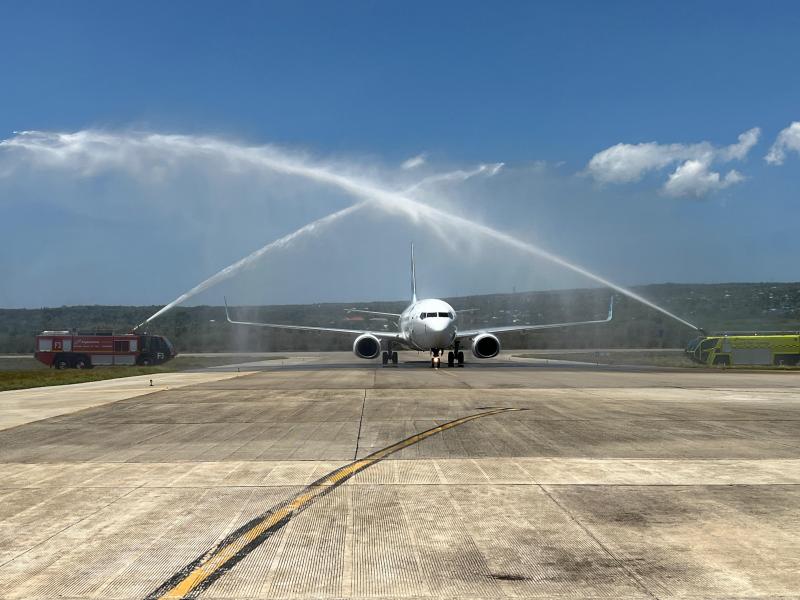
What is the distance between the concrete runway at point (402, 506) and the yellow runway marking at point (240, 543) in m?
0.03

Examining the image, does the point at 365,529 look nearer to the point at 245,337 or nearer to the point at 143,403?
the point at 143,403

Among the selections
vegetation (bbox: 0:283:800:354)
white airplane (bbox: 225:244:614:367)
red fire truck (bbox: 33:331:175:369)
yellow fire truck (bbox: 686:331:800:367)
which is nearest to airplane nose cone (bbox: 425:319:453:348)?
white airplane (bbox: 225:244:614:367)

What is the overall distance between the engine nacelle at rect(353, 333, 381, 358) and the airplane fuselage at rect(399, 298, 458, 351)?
3.05 metres

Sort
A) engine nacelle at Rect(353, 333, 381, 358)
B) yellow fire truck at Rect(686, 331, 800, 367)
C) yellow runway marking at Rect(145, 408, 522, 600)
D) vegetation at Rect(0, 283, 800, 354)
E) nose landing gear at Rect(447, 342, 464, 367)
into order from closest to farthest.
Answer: yellow runway marking at Rect(145, 408, 522, 600), engine nacelle at Rect(353, 333, 381, 358), nose landing gear at Rect(447, 342, 464, 367), yellow fire truck at Rect(686, 331, 800, 367), vegetation at Rect(0, 283, 800, 354)

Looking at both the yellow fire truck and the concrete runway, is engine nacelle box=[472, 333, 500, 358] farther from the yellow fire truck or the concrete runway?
the concrete runway

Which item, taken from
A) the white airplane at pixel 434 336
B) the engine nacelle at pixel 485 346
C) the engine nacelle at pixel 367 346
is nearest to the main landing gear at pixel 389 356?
the white airplane at pixel 434 336

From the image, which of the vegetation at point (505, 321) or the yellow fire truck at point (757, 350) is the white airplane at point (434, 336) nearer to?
the vegetation at point (505, 321)

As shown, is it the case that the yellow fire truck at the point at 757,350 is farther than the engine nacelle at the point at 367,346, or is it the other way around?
the yellow fire truck at the point at 757,350

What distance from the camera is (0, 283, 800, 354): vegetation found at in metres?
96.2

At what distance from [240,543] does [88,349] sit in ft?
177

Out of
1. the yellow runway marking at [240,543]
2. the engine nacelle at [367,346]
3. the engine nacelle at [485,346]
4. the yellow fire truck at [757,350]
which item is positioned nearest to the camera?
the yellow runway marking at [240,543]

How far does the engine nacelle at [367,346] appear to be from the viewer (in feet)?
161

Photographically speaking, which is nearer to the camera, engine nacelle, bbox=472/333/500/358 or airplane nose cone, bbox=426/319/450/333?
airplane nose cone, bbox=426/319/450/333

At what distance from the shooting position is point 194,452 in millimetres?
13609
